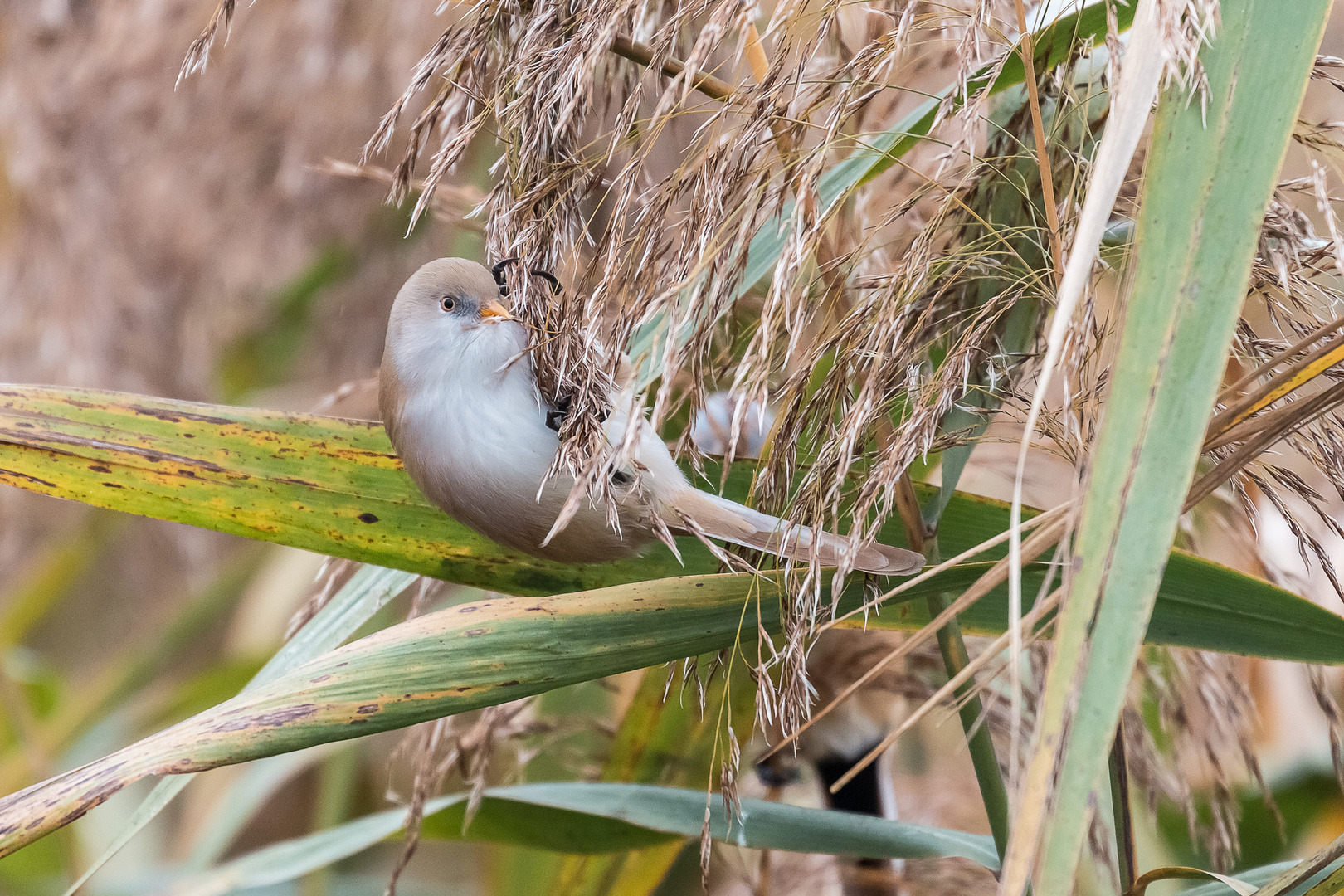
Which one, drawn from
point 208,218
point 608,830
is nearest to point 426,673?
point 608,830

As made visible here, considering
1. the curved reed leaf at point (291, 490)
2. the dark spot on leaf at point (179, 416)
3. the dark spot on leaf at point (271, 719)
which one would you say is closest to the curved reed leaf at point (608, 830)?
the curved reed leaf at point (291, 490)

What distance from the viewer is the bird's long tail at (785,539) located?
60 cm

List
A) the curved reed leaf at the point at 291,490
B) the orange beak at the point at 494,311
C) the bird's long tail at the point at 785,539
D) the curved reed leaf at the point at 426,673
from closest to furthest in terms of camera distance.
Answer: the curved reed leaf at the point at 426,673, the bird's long tail at the point at 785,539, the curved reed leaf at the point at 291,490, the orange beak at the point at 494,311

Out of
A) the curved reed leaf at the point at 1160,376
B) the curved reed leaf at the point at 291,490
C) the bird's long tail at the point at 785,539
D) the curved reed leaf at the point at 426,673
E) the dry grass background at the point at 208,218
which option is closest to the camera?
the curved reed leaf at the point at 1160,376

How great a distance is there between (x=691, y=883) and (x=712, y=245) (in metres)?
1.12

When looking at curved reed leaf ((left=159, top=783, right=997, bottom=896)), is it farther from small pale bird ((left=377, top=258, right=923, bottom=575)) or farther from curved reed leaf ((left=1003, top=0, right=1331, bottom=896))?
curved reed leaf ((left=1003, top=0, right=1331, bottom=896))

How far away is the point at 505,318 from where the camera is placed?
844 mm

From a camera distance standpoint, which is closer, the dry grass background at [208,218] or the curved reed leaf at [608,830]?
the curved reed leaf at [608,830]

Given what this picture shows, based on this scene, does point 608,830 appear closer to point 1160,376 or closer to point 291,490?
point 291,490

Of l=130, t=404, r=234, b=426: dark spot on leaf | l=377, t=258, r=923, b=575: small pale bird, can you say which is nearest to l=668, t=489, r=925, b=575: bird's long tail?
l=377, t=258, r=923, b=575: small pale bird

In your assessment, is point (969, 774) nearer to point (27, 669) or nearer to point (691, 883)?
point (691, 883)

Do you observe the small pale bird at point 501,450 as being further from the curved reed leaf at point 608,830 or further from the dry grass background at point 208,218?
the dry grass background at point 208,218

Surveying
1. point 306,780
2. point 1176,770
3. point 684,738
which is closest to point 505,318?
point 684,738

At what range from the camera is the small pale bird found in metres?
0.67
